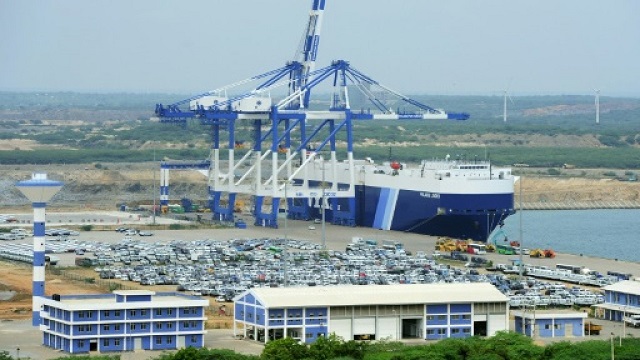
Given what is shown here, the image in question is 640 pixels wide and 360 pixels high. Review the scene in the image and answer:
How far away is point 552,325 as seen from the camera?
40.1m

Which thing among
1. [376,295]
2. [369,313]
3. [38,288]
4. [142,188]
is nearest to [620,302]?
[376,295]

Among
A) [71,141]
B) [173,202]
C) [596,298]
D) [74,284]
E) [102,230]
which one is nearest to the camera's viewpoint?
[596,298]

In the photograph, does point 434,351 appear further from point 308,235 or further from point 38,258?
point 308,235

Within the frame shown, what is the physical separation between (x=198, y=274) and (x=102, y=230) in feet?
54.0

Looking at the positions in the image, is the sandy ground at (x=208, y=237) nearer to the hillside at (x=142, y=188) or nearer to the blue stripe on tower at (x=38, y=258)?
the blue stripe on tower at (x=38, y=258)

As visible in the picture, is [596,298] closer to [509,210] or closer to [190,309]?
[190,309]

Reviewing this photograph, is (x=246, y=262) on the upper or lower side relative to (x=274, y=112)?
lower

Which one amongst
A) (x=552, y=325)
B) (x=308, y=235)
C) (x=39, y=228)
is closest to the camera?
(x=552, y=325)

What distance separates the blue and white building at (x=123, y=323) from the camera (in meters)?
37.8

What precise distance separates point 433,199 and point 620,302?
20689 millimetres

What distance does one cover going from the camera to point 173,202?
82.2 m

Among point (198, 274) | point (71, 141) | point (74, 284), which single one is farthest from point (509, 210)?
point (71, 141)

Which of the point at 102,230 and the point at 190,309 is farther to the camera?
the point at 102,230

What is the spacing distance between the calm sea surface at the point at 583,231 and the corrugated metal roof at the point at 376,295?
17.9m
